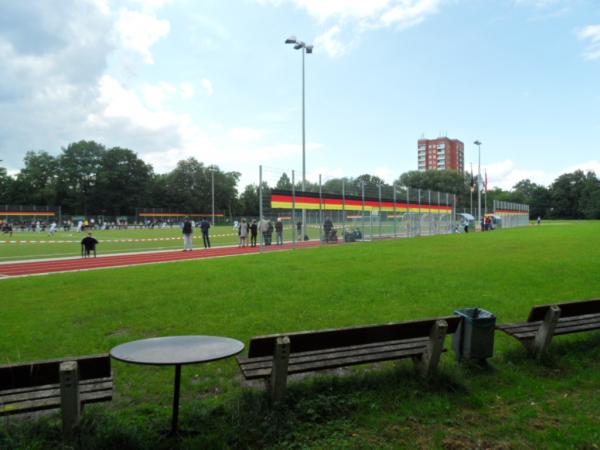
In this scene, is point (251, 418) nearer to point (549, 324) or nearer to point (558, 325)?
point (549, 324)

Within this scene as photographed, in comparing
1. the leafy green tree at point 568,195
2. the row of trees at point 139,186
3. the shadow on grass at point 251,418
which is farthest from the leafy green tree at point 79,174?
the leafy green tree at point 568,195

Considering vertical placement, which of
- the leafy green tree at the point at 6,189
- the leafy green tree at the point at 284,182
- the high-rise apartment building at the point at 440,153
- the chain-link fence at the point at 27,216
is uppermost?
the high-rise apartment building at the point at 440,153

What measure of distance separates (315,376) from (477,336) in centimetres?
163

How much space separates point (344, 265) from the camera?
13.5 m

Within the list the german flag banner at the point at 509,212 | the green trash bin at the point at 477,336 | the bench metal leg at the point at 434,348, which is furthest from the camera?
the german flag banner at the point at 509,212

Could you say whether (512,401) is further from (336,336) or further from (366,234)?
(366,234)

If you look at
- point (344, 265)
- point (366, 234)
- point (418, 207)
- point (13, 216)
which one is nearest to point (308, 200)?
point (366, 234)

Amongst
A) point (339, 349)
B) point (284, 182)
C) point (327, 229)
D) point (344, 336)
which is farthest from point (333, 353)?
point (327, 229)

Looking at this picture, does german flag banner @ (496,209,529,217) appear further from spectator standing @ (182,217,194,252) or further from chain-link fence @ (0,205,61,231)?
chain-link fence @ (0,205,61,231)

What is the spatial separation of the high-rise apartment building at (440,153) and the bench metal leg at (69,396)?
154294 millimetres

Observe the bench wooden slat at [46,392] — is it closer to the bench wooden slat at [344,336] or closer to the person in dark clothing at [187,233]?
the bench wooden slat at [344,336]

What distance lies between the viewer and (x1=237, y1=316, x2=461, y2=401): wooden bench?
3545 mm

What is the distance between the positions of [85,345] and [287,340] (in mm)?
3423

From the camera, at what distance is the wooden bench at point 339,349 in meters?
3.54
